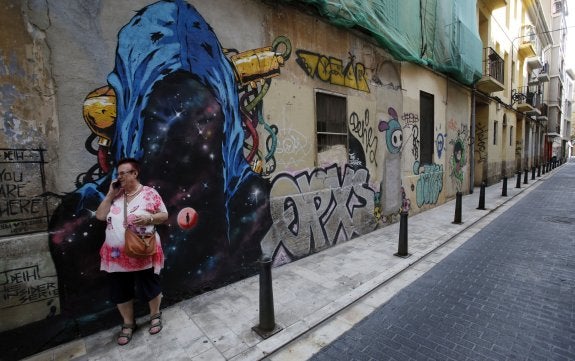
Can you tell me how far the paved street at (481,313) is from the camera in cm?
293

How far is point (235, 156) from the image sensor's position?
443 centimetres

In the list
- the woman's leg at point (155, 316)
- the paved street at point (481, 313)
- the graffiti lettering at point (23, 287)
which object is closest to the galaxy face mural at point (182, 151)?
the graffiti lettering at point (23, 287)

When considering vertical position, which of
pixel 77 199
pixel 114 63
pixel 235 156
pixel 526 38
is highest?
pixel 526 38

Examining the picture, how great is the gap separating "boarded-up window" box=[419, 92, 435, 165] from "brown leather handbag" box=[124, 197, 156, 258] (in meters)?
8.46

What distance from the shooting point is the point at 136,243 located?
2953mm

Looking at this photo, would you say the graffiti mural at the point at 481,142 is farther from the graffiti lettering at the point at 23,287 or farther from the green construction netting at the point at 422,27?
the graffiti lettering at the point at 23,287

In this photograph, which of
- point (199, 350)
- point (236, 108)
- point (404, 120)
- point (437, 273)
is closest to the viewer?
point (199, 350)

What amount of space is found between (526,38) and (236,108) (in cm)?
2433

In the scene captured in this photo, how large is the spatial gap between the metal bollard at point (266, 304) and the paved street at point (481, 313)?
1.88 feet

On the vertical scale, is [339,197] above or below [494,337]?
above

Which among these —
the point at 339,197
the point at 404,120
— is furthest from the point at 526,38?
the point at 339,197

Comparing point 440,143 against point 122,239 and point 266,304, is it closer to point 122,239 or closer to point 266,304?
point 266,304

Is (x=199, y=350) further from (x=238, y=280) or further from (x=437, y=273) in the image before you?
(x=437, y=273)

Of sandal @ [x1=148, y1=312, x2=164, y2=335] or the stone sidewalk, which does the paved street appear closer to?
the stone sidewalk
